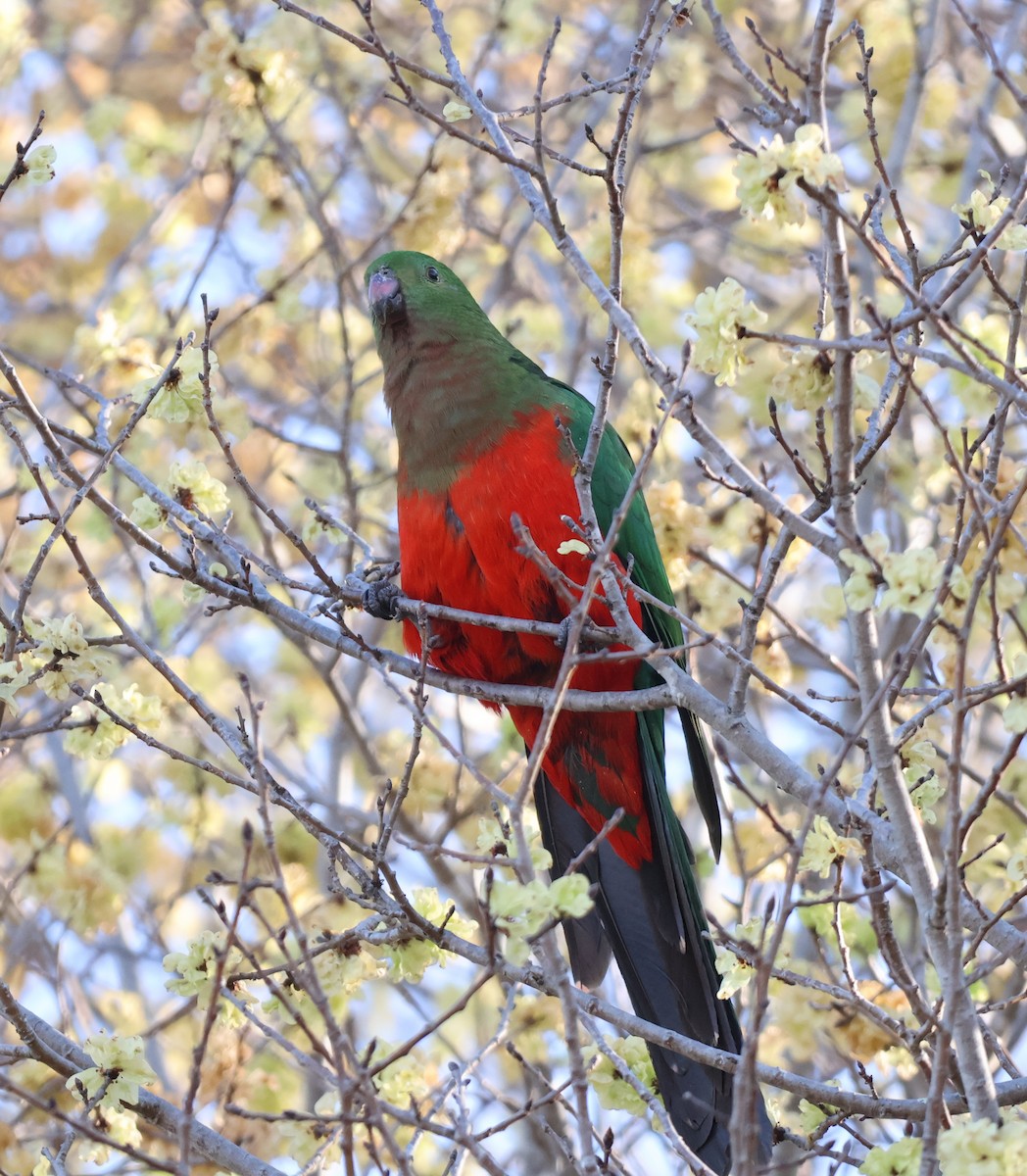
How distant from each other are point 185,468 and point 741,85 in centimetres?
528

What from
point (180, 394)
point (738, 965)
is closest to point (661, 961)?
A: point (738, 965)

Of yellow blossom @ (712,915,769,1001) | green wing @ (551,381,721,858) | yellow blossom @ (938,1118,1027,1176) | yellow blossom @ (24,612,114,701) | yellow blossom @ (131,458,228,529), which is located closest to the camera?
yellow blossom @ (938,1118,1027,1176)

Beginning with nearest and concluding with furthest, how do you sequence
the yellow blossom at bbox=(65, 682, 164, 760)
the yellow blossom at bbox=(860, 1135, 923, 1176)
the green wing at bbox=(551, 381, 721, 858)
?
the yellow blossom at bbox=(860, 1135, 923, 1176), the yellow blossom at bbox=(65, 682, 164, 760), the green wing at bbox=(551, 381, 721, 858)

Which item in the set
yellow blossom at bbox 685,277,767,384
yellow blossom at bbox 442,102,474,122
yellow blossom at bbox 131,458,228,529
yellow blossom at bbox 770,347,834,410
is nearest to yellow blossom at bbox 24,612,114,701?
yellow blossom at bbox 131,458,228,529

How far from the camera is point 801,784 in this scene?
2830mm

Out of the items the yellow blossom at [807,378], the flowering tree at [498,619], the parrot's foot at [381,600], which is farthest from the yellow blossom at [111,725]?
the yellow blossom at [807,378]

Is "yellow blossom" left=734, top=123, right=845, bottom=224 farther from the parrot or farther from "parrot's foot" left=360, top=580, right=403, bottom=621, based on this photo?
"parrot's foot" left=360, top=580, right=403, bottom=621

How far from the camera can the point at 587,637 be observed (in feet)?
11.6

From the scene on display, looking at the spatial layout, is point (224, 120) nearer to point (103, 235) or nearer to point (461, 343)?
point (461, 343)

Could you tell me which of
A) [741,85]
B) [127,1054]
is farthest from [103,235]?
[127,1054]

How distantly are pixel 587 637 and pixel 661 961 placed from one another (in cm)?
104

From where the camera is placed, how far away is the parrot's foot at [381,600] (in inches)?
164

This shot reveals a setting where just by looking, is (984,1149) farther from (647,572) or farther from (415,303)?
(415,303)

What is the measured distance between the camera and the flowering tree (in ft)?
8.09
